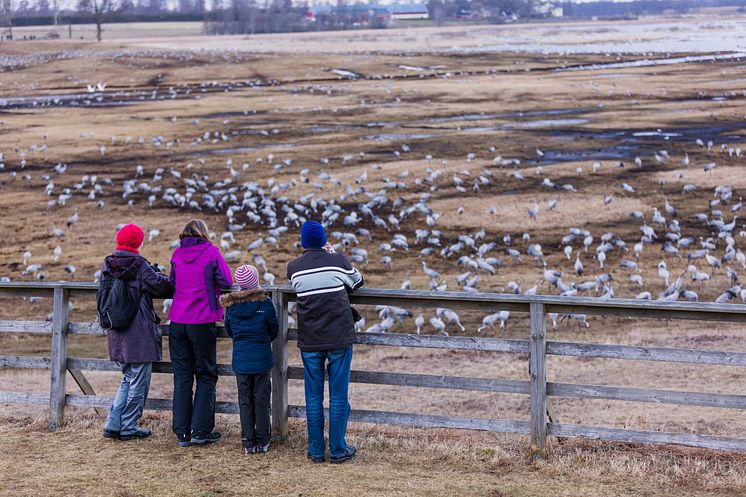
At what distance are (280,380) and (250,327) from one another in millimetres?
890

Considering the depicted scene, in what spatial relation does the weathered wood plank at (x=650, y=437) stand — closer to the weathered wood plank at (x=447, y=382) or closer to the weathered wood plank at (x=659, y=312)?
the weathered wood plank at (x=447, y=382)

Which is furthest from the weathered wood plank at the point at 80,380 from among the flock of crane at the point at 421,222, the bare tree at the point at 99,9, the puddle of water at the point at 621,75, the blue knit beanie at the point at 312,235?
the bare tree at the point at 99,9

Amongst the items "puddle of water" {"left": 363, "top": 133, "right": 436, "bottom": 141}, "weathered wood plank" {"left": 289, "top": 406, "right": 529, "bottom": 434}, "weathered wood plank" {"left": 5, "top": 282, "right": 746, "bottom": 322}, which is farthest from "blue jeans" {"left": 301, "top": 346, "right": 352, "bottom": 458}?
"puddle of water" {"left": 363, "top": 133, "right": 436, "bottom": 141}

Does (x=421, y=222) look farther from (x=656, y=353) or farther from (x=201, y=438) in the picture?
(x=656, y=353)

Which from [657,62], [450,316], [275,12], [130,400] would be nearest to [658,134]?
[450,316]

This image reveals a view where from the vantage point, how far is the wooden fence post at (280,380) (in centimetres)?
958

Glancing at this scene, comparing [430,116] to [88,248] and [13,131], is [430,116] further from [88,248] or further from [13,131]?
[88,248]

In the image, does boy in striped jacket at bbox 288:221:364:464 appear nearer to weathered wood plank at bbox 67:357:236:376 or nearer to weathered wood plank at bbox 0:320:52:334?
weathered wood plank at bbox 67:357:236:376

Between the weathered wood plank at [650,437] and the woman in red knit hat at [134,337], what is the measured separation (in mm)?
3895

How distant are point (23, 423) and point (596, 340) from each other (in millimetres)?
11760

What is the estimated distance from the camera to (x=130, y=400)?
9.60 m

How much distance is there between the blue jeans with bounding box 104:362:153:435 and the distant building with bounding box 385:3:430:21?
123340 millimetres

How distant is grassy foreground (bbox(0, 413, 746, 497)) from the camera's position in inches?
328

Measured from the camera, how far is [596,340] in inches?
750
